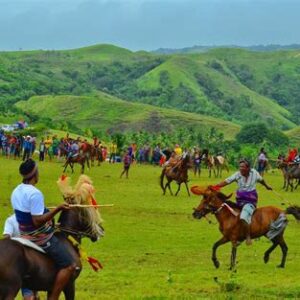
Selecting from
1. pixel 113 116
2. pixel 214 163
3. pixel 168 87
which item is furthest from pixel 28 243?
pixel 168 87

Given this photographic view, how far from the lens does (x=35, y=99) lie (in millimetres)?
124812

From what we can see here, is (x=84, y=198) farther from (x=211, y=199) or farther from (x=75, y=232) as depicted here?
(x=211, y=199)

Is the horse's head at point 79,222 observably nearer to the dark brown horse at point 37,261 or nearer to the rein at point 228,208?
the dark brown horse at point 37,261

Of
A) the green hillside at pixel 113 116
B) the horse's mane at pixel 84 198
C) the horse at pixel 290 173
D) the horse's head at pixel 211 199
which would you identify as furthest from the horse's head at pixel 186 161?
the green hillside at pixel 113 116

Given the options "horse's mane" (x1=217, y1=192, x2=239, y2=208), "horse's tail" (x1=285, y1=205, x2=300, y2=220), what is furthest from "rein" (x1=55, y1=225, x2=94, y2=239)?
"horse's tail" (x1=285, y1=205, x2=300, y2=220)

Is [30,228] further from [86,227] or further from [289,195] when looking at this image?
[289,195]

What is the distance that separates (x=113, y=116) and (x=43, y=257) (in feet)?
349

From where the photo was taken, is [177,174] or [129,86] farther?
[129,86]

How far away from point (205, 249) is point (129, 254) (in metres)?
2.23

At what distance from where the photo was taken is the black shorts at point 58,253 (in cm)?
1034

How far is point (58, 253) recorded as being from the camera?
10.4m

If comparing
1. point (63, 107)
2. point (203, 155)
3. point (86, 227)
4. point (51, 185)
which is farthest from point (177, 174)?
point (63, 107)

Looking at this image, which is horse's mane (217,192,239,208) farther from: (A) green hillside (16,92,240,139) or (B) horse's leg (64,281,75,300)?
(A) green hillside (16,92,240,139)

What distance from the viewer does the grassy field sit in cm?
1356
